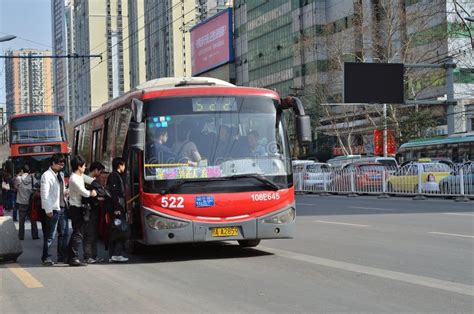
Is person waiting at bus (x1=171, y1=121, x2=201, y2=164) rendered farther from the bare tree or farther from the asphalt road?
the bare tree

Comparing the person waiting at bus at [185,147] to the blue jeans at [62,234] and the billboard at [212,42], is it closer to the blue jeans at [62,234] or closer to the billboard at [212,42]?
the blue jeans at [62,234]

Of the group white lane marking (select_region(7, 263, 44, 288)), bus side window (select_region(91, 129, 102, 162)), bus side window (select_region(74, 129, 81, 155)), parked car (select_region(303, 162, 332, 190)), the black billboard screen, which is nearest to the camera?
white lane marking (select_region(7, 263, 44, 288))

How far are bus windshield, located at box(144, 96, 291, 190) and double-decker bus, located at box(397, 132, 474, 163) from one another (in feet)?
93.2

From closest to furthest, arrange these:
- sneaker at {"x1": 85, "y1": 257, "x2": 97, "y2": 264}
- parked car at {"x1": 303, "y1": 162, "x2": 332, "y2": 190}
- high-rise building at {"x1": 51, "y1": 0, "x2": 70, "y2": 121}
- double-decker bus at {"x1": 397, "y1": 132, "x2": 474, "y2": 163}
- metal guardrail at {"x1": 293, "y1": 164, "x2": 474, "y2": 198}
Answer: sneaker at {"x1": 85, "y1": 257, "x2": 97, "y2": 264} < metal guardrail at {"x1": 293, "y1": 164, "x2": 474, "y2": 198} < parked car at {"x1": 303, "y1": 162, "x2": 332, "y2": 190} < double-decker bus at {"x1": 397, "y1": 132, "x2": 474, "y2": 163} < high-rise building at {"x1": 51, "y1": 0, "x2": 70, "y2": 121}

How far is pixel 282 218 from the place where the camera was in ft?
35.6

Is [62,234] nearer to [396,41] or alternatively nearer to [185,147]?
[185,147]

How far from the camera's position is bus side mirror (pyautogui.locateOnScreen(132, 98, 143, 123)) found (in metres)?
10.4

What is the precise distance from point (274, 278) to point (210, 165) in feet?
7.87

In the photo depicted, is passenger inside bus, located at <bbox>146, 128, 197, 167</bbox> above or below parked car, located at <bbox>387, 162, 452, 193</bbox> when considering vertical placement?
above

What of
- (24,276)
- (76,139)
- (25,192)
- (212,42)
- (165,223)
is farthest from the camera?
(212,42)

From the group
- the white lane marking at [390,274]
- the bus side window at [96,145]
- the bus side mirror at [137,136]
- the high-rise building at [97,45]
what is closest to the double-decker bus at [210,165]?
the bus side mirror at [137,136]

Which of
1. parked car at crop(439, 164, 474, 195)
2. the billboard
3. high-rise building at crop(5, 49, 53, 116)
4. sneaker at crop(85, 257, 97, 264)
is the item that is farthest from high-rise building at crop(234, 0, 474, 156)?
sneaker at crop(85, 257, 97, 264)

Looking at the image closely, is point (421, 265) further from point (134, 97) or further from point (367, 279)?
point (134, 97)

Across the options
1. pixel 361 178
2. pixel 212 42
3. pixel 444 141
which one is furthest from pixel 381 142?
pixel 212 42
